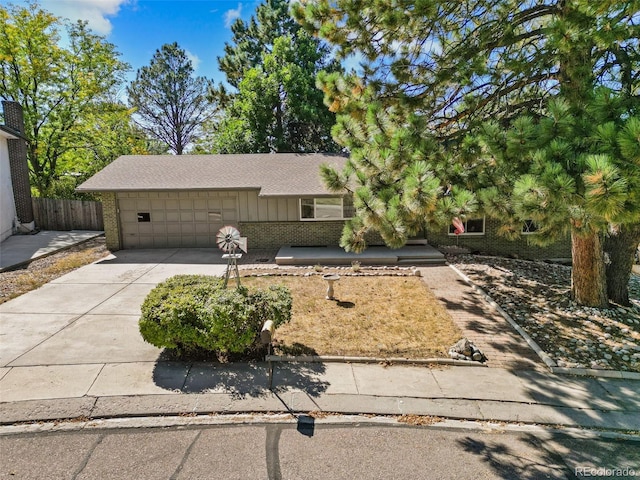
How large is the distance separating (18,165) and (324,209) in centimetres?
1482

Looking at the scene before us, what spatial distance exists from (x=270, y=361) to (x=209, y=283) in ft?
6.14

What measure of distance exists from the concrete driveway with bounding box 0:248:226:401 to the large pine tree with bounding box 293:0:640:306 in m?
4.75

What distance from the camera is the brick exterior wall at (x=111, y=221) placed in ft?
47.1

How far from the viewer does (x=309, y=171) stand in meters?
15.7

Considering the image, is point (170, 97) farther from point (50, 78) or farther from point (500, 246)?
point (500, 246)

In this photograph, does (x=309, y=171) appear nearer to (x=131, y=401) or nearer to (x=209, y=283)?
(x=209, y=283)

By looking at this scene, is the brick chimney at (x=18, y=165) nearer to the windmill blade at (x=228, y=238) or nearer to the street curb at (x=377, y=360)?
the windmill blade at (x=228, y=238)

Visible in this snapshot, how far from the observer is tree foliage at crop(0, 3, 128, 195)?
19.4 m

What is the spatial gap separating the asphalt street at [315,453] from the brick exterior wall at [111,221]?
11.4 metres

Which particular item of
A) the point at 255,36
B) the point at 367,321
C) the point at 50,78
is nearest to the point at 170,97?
the point at 255,36

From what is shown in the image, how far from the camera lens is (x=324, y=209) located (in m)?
14.5

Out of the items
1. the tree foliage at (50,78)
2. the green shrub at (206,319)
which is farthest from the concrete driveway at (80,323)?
the tree foliage at (50,78)

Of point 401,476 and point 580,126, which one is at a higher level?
point 580,126

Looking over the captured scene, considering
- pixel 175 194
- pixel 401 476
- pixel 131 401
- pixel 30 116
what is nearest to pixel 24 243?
pixel 175 194
